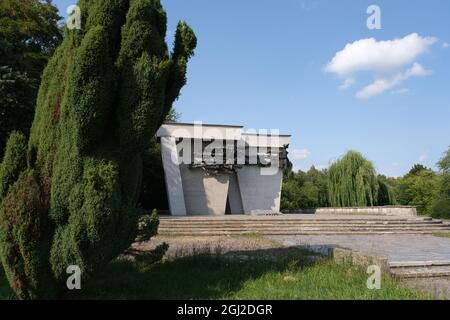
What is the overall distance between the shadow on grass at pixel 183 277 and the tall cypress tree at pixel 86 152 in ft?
2.83

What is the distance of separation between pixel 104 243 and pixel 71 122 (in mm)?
1681

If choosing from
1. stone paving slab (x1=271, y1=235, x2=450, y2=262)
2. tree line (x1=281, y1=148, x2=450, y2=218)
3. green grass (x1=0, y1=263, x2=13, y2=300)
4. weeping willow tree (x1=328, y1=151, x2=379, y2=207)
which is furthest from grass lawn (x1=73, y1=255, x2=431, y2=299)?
weeping willow tree (x1=328, y1=151, x2=379, y2=207)

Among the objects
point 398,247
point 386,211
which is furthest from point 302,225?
point 386,211

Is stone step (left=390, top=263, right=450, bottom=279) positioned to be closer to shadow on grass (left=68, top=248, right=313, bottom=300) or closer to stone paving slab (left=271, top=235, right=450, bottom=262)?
stone paving slab (left=271, top=235, right=450, bottom=262)

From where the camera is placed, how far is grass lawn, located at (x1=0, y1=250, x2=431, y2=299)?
5391 mm

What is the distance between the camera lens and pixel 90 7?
5.95 metres

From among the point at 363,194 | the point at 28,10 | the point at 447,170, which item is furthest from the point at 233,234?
the point at 447,170

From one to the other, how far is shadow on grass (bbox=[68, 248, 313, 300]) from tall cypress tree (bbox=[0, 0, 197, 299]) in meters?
0.86

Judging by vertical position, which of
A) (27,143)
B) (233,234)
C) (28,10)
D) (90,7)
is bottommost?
(233,234)

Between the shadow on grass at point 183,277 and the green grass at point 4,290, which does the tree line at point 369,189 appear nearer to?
the shadow on grass at point 183,277

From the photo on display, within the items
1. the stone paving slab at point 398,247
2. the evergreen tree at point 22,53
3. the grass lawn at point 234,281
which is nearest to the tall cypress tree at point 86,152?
the grass lawn at point 234,281

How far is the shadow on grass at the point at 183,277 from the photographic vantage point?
5827mm

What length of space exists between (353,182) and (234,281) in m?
28.0
